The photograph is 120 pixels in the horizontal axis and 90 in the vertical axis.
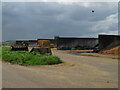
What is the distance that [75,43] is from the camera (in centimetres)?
5547

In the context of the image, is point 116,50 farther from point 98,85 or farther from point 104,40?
point 98,85

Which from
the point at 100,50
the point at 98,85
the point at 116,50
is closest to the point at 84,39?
the point at 100,50

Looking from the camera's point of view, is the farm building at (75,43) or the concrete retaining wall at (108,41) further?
the farm building at (75,43)

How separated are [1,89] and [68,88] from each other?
106 inches

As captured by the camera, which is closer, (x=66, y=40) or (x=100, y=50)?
(x=100, y=50)

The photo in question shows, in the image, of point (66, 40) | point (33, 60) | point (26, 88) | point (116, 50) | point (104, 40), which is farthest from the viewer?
point (66, 40)

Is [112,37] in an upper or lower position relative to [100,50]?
upper

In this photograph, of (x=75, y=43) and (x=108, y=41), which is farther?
(x=75, y=43)

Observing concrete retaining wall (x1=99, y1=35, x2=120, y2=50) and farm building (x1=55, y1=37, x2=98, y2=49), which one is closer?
concrete retaining wall (x1=99, y1=35, x2=120, y2=50)

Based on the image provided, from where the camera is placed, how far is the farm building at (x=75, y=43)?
177 feet

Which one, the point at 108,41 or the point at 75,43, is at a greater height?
the point at 108,41

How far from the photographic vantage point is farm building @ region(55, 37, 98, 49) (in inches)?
2125

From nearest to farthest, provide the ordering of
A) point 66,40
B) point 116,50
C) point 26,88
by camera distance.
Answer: point 26,88
point 116,50
point 66,40

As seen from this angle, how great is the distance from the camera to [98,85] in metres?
8.74
